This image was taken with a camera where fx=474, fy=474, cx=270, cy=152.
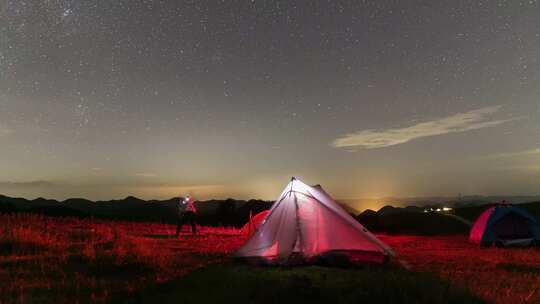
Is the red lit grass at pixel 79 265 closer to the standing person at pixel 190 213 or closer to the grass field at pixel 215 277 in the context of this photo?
the grass field at pixel 215 277

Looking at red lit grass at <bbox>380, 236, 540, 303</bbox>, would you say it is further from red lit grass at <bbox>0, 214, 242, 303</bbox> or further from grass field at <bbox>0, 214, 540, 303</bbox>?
red lit grass at <bbox>0, 214, 242, 303</bbox>

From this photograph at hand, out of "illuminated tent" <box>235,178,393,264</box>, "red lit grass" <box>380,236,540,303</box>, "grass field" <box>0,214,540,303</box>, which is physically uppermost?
"illuminated tent" <box>235,178,393,264</box>

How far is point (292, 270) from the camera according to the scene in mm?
10422

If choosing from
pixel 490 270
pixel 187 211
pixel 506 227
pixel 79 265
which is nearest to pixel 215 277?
pixel 79 265

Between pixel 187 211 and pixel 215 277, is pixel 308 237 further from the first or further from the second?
pixel 187 211

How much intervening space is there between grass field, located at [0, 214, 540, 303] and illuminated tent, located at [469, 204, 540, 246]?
16.4 feet

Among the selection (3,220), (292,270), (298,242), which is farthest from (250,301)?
(3,220)

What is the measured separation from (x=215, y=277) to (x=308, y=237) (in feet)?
10.9

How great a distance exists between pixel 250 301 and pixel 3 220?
41.1 feet

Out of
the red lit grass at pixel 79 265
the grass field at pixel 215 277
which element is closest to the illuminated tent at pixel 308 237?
the grass field at pixel 215 277

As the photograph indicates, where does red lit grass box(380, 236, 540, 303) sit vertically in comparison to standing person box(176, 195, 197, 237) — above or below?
below

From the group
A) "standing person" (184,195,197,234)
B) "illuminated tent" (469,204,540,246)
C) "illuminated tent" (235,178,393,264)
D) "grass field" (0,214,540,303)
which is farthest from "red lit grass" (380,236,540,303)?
"standing person" (184,195,197,234)

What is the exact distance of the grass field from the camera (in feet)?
24.2

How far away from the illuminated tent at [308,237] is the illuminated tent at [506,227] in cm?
954
